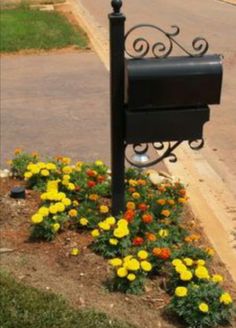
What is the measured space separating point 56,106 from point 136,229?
474 cm

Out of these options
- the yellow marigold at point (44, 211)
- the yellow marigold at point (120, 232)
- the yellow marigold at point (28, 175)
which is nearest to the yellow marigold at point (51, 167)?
the yellow marigold at point (28, 175)

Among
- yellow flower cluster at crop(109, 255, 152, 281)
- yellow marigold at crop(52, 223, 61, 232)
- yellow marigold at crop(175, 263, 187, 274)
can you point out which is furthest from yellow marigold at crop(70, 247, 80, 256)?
yellow marigold at crop(175, 263, 187, 274)

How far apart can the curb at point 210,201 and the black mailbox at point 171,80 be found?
1.14m

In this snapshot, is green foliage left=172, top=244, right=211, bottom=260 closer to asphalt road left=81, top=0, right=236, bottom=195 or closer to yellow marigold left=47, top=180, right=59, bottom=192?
yellow marigold left=47, top=180, right=59, bottom=192

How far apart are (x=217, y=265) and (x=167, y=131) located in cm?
94

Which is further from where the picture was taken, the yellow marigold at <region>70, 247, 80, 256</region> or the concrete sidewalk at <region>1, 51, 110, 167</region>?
the concrete sidewalk at <region>1, 51, 110, 167</region>

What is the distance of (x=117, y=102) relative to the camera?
3.83 m

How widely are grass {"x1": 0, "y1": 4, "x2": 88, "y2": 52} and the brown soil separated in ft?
29.3

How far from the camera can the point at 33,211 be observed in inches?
180

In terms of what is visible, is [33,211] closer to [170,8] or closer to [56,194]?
[56,194]

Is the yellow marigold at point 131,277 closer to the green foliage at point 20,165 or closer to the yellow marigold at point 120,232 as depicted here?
the yellow marigold at point 120,232

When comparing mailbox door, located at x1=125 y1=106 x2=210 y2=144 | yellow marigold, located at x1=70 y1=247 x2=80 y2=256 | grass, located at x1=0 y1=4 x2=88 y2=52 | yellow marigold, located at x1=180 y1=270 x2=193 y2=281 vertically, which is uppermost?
mailbox door, located at x1=125 y1=106 x2=210 y2=144

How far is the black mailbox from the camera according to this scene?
11.8ft

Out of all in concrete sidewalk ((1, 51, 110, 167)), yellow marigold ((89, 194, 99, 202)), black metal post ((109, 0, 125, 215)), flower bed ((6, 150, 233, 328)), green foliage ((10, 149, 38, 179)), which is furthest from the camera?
concrete sidewalk ((1, 51, 110, 167))
